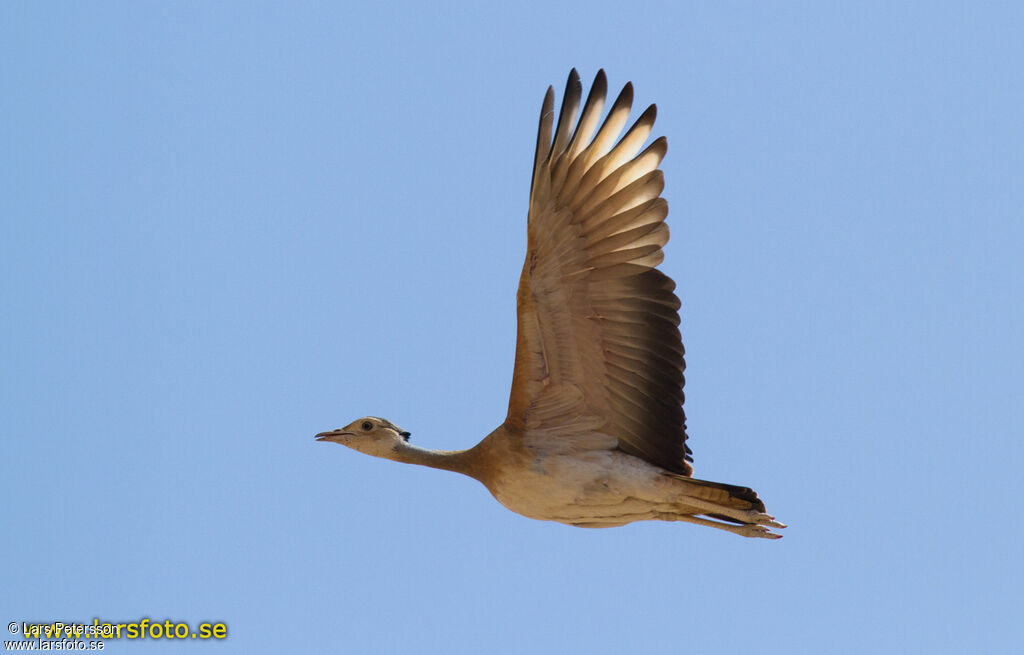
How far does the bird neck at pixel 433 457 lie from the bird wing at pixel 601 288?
1.00 metres

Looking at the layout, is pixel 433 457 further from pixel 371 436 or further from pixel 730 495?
pixel 730 495

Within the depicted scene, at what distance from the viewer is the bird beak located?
42.3 ft

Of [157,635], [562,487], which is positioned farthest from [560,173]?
[157,635]

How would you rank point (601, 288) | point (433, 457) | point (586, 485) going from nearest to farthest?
1. point (601, 288)
2. point (586, 485)
3. point (433, 457)

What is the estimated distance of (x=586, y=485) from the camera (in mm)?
11547

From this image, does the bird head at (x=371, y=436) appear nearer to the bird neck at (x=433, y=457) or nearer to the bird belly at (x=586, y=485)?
the bird neck at (x=433, y=457)

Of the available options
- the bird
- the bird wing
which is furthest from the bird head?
the bird wing

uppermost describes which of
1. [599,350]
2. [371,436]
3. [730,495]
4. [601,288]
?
[601,288]

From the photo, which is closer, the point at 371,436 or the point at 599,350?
the point at 599,350

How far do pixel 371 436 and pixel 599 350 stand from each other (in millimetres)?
2876

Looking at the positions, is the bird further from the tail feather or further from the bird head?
the bird head

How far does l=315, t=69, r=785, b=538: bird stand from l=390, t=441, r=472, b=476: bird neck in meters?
0.32

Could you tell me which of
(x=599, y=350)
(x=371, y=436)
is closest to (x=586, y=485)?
(x=599, y=350)

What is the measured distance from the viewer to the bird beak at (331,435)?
12.9m
